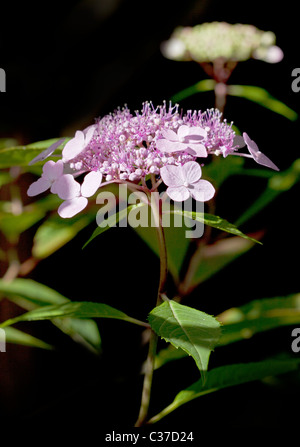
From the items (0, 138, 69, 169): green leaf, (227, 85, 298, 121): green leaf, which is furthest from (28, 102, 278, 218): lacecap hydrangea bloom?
(227, 85, 298, 121): green leaf

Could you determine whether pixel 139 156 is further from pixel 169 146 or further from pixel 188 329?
pixel 188 329

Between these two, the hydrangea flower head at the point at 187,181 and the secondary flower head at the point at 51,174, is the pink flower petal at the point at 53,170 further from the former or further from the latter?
the hydrangea flower head at the point at 187,181

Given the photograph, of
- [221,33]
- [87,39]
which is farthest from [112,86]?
[221,33]

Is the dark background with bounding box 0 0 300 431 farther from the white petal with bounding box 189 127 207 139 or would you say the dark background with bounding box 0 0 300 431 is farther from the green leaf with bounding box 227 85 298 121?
the white petal with bounding box 189 127 207 139

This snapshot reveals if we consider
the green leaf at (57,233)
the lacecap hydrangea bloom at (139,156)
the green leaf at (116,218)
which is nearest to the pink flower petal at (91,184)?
the lacecap hydrangea bloom at (139,156)

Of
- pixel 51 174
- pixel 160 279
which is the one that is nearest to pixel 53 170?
pixel 51 174
